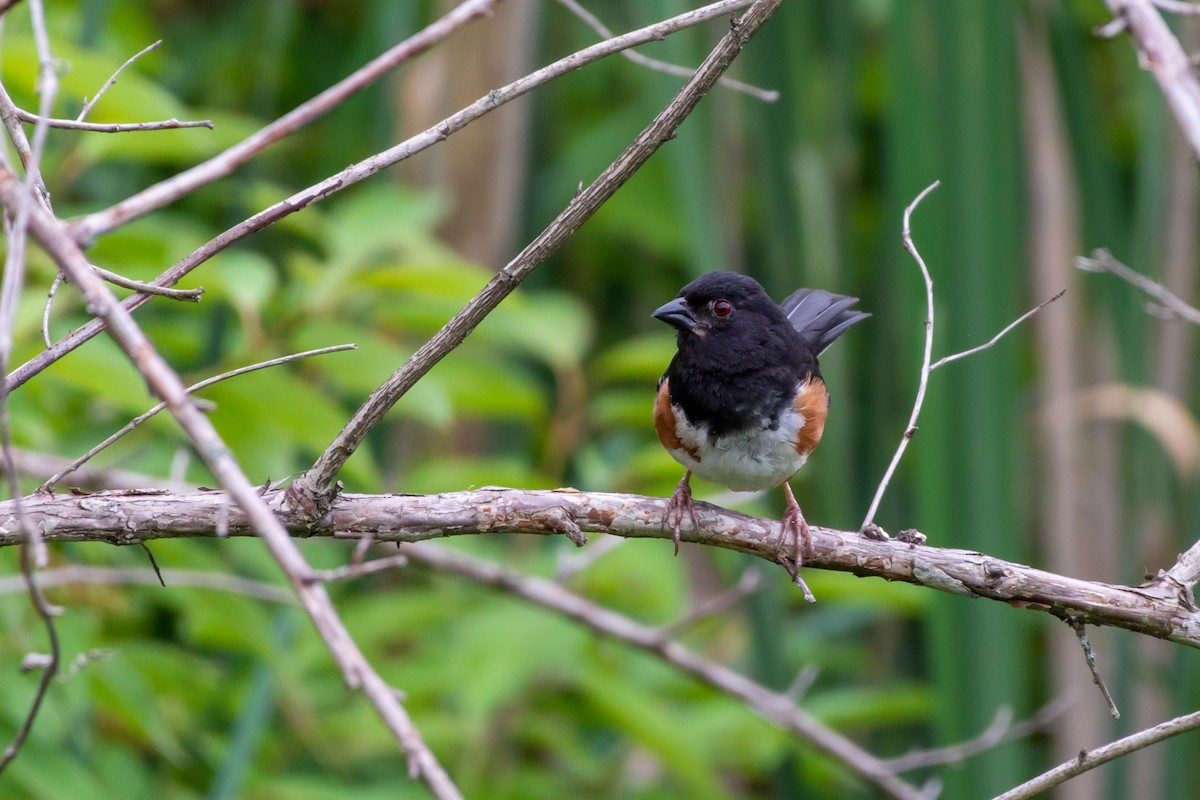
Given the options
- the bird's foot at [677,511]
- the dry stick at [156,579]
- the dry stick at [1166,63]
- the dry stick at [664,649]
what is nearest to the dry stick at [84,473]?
the dry stick at [156,579]

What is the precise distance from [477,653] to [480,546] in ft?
2.37

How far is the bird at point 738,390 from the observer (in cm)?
254

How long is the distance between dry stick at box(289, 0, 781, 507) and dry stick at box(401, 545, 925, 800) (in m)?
1.25

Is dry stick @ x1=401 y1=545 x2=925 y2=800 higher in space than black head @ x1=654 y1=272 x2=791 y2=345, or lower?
lower

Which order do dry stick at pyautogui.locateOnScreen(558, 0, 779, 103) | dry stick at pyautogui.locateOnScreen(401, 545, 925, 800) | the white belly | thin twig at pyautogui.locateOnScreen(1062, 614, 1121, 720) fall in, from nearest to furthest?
thin twig at pyautogui.locateOnScreen(1062, 614, 1121, 720) < dry stick at pyautogui.locateOnScreen(558, 0, 779, 103) < the white belly < dry stick at pyautogui.locateOnScreen(401, 545, 925, 800)

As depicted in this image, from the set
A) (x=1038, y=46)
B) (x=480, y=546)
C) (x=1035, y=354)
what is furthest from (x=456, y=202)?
(x=1035, y=354)

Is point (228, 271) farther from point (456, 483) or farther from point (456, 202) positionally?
point (456, 202)

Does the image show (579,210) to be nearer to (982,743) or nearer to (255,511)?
(255,511)

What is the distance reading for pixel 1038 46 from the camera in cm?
390

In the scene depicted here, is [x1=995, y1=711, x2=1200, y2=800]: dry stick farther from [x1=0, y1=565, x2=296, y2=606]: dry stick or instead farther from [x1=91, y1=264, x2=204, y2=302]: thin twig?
[x1=0, y1=565, x2=296, y2=606]: dry stick

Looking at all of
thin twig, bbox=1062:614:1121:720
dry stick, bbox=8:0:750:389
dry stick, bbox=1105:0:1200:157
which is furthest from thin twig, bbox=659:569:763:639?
dry stick, bbox=1105:0:1200:157

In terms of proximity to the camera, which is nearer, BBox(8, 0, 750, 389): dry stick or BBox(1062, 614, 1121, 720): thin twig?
BBox(8, 0, 750, 389): dry stick

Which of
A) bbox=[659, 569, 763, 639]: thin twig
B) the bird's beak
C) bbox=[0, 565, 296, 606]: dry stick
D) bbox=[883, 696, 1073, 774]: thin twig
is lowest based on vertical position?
bbox=[0, 565, 296, 606]: dry stick

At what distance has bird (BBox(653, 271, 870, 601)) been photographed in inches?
100
